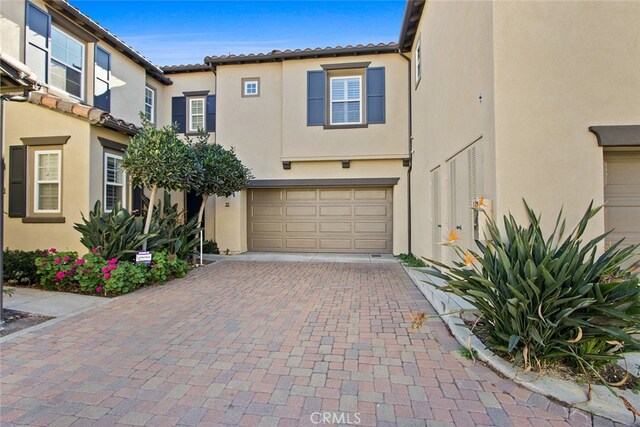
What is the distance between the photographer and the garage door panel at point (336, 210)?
10.9 metres

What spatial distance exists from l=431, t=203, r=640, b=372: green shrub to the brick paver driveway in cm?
49

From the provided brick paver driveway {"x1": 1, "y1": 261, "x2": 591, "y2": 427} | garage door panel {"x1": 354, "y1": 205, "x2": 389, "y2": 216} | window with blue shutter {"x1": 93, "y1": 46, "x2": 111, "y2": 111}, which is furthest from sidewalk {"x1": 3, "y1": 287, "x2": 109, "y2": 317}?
garage door panel {"x1": 354, "y1": 205, "x2": 389, "y2": 216}

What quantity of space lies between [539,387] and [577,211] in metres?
2.49

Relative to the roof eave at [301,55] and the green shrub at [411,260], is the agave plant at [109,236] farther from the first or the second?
the roof eave at [301,55]

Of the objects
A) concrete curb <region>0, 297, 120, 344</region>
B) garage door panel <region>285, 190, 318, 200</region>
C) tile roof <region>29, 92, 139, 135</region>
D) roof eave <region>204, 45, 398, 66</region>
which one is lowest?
concrete curb <region>0, 297, 120, 344</region>

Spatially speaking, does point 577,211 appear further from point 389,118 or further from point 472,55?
point 389,118

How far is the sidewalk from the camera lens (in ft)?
16.1

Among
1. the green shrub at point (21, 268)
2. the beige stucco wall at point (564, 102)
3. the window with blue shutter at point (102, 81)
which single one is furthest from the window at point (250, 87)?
the beige stucco wall at point (564, 102)

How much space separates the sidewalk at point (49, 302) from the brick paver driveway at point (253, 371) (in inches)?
16.4

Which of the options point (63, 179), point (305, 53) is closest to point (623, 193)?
point (305, 53)

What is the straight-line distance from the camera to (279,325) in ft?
14.3

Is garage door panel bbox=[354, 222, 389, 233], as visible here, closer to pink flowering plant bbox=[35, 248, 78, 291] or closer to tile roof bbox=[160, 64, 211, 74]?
pink flowering plant bbox=[35, 248, 78, 291]

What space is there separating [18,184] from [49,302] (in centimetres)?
Result: 391

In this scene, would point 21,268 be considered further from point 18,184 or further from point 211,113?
point 211,113
